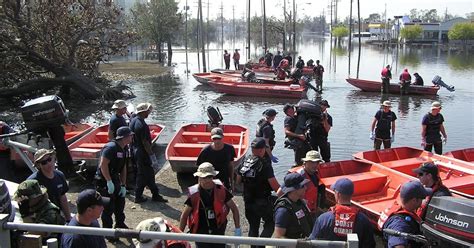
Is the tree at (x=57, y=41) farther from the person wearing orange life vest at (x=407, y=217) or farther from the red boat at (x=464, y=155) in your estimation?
the person wearing orange life vest at (x=407, y=217)

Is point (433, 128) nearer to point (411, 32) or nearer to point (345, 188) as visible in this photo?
point (345, 188)

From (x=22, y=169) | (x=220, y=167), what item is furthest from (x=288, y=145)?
(x=22, y=169)

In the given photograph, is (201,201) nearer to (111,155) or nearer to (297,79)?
(111,155)

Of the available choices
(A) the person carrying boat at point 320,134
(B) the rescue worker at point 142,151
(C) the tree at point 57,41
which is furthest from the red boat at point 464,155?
(C) the tree at point 57,41

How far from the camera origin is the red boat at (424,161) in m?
8.74

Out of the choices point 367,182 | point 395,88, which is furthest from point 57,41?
point 367,182

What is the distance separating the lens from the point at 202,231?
5203mm

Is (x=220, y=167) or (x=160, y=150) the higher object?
(x=220, y=167)

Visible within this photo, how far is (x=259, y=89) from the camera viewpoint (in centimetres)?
2525

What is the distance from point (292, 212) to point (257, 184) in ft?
5.02

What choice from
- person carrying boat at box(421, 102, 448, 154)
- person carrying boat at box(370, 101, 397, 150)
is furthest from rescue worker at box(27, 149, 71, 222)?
person carrying boat at box(421, 102, 448, 154)

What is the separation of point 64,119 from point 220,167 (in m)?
3.72

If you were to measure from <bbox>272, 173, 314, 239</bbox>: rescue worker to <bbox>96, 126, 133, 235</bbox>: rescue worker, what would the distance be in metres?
2.93

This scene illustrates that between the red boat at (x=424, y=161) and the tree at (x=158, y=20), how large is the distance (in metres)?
39.5
